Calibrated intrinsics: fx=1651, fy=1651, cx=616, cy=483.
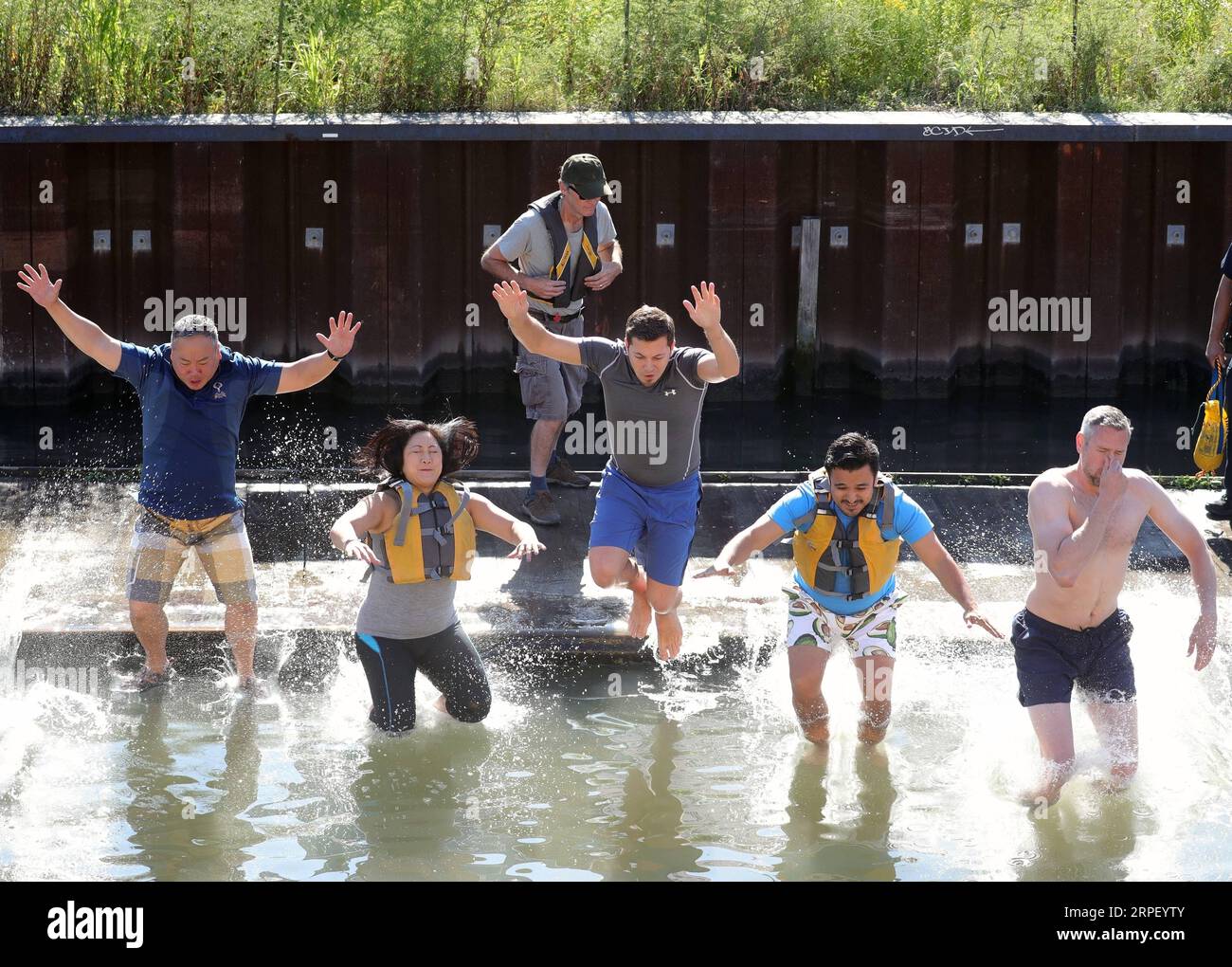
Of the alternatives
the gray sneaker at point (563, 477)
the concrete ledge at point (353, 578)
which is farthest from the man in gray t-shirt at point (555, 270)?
the concrete ledge at point (353, 578)

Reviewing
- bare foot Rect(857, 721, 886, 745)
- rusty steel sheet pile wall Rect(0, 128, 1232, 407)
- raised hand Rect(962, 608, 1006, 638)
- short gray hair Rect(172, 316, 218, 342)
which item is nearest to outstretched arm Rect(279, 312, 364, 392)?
short gray hair Rect(172, 316, 218, 342)

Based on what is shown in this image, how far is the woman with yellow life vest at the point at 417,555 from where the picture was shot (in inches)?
265

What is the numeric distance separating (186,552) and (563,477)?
2800 mm

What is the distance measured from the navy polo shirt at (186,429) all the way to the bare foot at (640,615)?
1.91 metres

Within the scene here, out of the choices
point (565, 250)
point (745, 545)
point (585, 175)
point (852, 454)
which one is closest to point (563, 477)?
point (565, 250)

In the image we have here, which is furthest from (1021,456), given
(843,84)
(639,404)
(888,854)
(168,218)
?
(168,218)

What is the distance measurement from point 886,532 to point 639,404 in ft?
4.30

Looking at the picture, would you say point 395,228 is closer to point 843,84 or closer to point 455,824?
point 843,84

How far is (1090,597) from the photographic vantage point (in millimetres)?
6414

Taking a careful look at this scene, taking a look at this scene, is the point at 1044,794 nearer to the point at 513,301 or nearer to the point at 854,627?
the point at 854,627

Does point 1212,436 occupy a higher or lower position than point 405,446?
lower

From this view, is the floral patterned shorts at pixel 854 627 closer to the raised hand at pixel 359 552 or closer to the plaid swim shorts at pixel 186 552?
the raised hand at pixel 359 552

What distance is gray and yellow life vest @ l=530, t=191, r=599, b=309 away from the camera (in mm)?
8953
